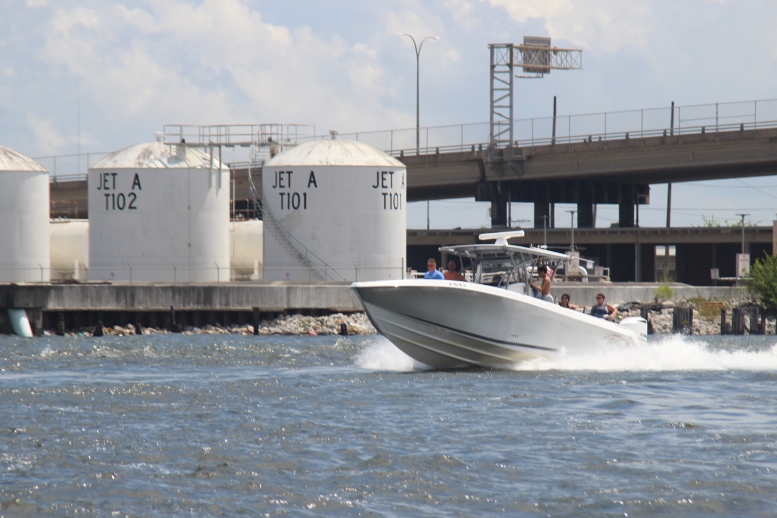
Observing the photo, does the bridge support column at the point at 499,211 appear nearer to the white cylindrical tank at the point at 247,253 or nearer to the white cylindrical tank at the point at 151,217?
the white cylindrical tank at the point at 247,253

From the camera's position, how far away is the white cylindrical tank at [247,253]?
5478cm

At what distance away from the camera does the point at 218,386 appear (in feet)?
70.6

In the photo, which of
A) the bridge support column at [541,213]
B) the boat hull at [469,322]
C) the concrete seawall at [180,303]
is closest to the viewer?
the boat hull at [469,322]

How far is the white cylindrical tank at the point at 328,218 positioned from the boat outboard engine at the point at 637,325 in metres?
25.3

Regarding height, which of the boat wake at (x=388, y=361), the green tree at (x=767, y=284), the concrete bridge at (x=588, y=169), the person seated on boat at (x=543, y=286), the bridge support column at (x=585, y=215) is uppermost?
the concrete bridge at (x=588, y=169)

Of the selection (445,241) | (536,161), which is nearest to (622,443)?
(536,161)

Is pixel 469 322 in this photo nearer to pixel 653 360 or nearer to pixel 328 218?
pixel 653 360

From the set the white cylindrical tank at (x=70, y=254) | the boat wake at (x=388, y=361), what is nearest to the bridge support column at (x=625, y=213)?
the white cylindrical tank at (x=70, y=254)

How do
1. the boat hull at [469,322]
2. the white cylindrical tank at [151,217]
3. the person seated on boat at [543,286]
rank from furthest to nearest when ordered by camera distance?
the white cylindrical tank at [151,217] → the person seated on boat at [543,286] → the boat hull at [469,322]

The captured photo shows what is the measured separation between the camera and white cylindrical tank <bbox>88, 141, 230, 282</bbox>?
50.4m

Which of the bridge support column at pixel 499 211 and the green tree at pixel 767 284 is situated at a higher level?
the bridge support column at pixel 499 211

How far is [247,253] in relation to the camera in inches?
2169

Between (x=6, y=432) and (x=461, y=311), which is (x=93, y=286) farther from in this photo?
(x=6, y=432)

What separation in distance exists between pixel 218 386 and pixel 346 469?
8.69 metres
